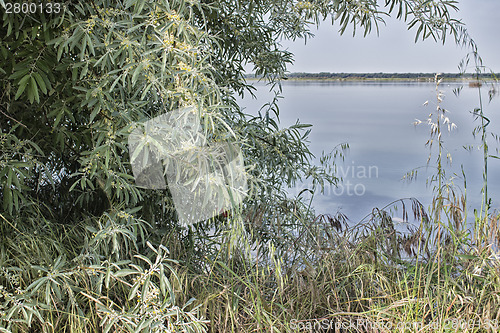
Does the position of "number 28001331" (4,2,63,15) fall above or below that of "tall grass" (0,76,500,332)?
above

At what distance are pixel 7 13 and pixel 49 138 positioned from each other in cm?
52

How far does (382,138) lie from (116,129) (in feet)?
9.61

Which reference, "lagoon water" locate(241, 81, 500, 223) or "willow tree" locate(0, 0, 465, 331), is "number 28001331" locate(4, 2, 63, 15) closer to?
"willow tree" locate(0, 0, 465, 331)

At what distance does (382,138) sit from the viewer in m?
4.07

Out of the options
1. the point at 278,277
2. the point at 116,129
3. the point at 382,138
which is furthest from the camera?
the point at 382,138

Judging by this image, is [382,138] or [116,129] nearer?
[116,129]

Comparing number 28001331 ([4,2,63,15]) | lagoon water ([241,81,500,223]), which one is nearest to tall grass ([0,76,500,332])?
lagoon water ([241,81,500,223])

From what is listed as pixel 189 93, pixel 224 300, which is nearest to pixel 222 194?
pixel 189 93

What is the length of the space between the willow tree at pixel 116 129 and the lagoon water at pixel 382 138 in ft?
0.80

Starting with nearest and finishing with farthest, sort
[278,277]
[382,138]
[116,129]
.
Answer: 1. [278,277]
2. [116,129]
3. [382,138]

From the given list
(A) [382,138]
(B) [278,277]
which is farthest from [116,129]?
(A) [382,138]

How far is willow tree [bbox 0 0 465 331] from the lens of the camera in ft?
4.72

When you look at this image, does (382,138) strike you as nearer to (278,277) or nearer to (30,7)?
(278,277)

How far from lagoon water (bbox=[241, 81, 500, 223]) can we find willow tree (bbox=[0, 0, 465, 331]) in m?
0.24
